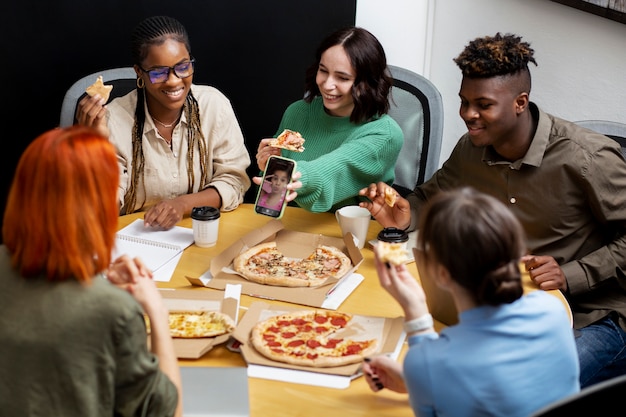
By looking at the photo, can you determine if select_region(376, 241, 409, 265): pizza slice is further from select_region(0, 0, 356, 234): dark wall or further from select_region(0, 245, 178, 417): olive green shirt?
select_region(0, 0, 356, 234): dark wall

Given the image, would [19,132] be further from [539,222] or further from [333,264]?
[539,222]

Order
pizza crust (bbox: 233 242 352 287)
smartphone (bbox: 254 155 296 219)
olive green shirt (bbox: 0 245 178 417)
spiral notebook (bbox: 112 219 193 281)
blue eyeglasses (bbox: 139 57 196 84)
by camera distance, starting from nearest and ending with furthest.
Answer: olive green shirt (bbox: 0 245 178 417) → pizza crust (bbox: 233 242 352 287) → spiral notebook (bbox: 112 219 193 281) → smartphone (bbox: 254 155 296 219) → blue eyeglasses (bbox: 139 57 196 84)

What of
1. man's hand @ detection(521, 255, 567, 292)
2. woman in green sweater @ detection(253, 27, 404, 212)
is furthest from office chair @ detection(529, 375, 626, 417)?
woman in green sweater @ detection(253, 27, 404, 212)

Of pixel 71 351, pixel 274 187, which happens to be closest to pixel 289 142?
pixel 274 187

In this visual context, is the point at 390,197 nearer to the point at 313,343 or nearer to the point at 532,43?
the point at 313,343

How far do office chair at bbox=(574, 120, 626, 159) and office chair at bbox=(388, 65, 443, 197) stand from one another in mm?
601

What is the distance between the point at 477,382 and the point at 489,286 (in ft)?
0.61

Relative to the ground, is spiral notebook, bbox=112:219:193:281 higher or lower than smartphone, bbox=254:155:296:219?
lower

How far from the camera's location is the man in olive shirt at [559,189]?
2.60 metres

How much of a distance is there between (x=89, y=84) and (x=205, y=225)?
3.12 ft

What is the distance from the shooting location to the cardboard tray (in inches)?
78.4

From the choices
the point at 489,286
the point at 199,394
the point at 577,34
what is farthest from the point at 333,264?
the point at 577,34

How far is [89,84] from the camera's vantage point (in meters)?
3.22

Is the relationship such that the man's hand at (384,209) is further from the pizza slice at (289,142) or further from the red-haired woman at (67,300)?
the red-haired woman at (67,300)
